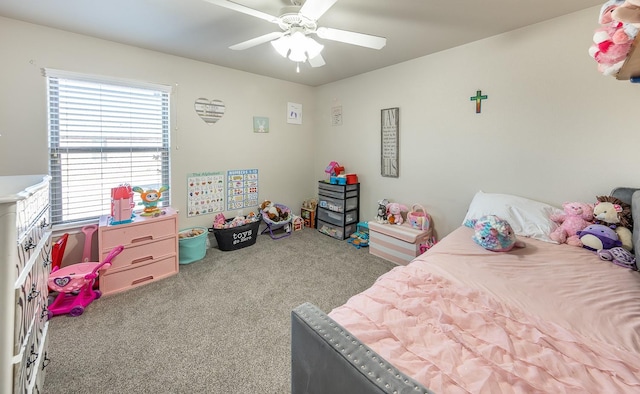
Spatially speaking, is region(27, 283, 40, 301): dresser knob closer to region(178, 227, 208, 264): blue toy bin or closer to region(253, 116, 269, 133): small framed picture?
region(178, 227, 208, 264): blue toy bin

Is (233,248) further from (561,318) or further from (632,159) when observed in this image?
(632,159)

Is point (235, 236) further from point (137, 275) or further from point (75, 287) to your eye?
point (75, 287)

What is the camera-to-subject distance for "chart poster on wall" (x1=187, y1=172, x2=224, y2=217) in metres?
3.15

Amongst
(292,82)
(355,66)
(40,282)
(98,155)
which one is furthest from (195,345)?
(292,82)

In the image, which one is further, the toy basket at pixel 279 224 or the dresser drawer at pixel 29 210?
the toy basket at pixel 279 224

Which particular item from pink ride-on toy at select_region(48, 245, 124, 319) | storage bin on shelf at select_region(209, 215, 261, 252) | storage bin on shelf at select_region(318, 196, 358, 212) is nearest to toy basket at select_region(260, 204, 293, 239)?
storage bin on shelf at select_region(209, 215, 261, 252)

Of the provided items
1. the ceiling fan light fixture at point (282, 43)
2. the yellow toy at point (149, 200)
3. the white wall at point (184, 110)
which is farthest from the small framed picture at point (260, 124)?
the ceiling fan light fixture at point (282, 43)

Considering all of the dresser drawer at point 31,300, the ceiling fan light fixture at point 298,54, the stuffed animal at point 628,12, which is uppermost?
the ceiling fan light fixture at point 298,54

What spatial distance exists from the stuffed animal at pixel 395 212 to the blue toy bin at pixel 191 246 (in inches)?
86.5

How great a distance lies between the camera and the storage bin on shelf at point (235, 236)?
312 centimetres

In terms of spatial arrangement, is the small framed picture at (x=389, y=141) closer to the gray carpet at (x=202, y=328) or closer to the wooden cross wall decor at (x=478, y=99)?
the wooden cross wall decor at (x=478, y=99)

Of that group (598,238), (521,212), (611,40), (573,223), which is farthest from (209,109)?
(598,238)

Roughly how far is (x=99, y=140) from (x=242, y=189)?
159 cm

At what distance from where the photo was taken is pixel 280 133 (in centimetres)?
392
